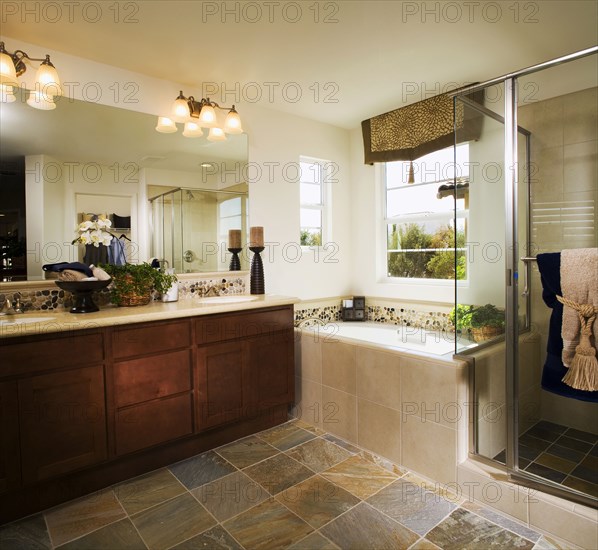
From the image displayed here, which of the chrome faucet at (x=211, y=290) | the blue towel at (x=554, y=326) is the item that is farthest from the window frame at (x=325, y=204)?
the blue towel at (x=554, y=326)

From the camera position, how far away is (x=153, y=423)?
2.07 meters

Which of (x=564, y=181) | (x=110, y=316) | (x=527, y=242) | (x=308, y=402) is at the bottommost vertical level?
(x=308, y=402)

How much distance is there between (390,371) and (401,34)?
1893 millimetres

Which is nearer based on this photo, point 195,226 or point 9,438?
point 9,438

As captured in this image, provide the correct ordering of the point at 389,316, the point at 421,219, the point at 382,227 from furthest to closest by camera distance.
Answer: the point at 382,227, the point at 389,316, the point at 421,219

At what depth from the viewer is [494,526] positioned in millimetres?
1697

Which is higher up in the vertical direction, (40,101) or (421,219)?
(40,101)

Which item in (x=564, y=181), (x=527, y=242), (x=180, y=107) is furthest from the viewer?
(x=180, y=107)

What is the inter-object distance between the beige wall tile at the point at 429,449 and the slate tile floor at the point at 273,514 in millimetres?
70

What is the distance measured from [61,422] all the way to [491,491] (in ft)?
6.54

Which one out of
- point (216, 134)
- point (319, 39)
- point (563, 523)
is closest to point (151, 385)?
point (216, 134)

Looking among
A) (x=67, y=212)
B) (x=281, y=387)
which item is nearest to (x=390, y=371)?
(x=281, y=387)

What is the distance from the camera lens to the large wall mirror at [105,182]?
2.19m

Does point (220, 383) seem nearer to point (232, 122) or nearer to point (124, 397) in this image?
point (124, 397)
